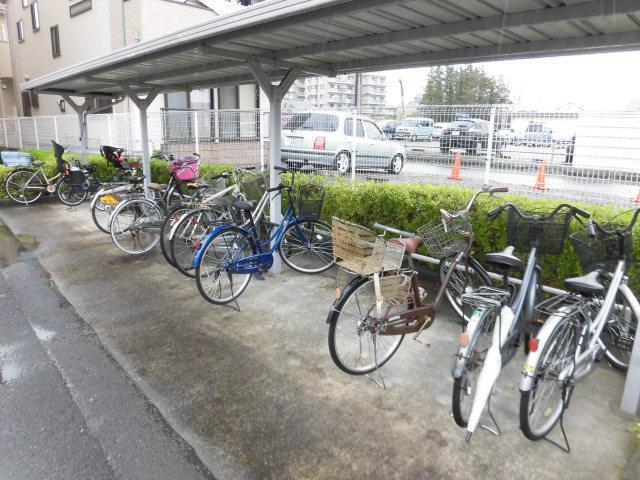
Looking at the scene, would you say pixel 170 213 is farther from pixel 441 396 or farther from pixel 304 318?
pixel 441 396

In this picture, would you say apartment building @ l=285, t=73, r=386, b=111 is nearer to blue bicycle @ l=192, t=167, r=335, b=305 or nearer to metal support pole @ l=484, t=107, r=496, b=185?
metal support pole @ l=484, t=107, r=496, b=185

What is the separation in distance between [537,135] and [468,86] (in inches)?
1476

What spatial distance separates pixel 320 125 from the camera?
25.3 ft

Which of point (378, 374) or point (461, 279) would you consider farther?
point (461, 279)

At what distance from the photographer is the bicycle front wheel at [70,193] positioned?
868cm

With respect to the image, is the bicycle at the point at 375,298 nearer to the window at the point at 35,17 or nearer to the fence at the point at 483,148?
the fence at the point at 483,148

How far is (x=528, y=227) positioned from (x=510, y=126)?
2.99 metres

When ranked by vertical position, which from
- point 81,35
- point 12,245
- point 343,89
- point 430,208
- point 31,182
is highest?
point 343,89

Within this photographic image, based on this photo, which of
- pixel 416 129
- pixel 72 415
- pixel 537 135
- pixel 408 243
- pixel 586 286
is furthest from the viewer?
pixel 416 129

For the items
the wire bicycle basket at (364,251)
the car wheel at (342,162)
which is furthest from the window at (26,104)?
the wire bicycle basket at (364,251)

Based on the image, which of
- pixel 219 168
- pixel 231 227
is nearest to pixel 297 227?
pixel 231 227

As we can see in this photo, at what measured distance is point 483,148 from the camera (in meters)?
5.44

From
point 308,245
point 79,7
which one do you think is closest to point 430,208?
point 308,245

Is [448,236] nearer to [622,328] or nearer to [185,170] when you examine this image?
[622,328]
